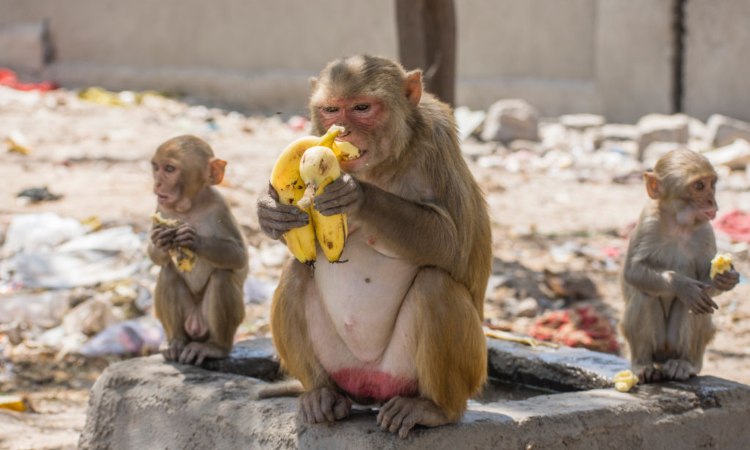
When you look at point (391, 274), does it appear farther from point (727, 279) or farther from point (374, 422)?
point (727, 279)

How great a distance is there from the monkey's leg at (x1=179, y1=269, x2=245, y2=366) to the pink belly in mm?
1028

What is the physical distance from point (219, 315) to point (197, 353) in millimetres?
201

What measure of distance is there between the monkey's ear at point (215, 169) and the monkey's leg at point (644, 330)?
203 centimetres

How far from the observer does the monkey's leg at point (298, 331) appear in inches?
165

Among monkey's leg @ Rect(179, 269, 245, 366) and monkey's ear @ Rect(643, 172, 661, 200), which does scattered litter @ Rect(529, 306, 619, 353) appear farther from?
monkey's leg @ Rect(179, 269, 245, 366)

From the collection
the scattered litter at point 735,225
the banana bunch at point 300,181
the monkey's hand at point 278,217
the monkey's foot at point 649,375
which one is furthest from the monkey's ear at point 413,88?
the scattered litter at point 735,225

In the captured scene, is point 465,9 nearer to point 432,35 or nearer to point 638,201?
point 638,201

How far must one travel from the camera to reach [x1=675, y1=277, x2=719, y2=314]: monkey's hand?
4.54 metres

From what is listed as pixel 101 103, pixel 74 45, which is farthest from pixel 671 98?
pixel 74 45

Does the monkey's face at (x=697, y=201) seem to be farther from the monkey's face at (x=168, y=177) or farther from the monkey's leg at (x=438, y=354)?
the monkey's face at (x=168, y=177)

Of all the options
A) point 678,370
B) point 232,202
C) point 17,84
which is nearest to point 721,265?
point 678,370

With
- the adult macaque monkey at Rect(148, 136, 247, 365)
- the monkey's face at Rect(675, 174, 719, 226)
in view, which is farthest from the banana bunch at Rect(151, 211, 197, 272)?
the monkey's face at Rect(675, 174, 719, 226)

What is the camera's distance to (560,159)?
12.7 m

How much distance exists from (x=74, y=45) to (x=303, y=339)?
14.6 m
